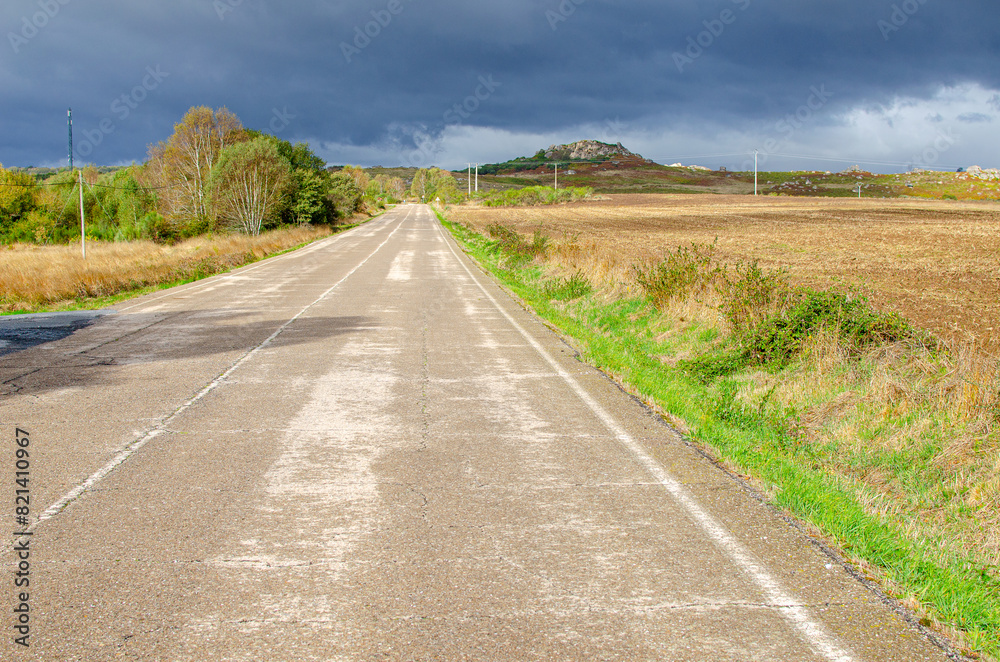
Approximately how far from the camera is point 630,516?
4.71 meters

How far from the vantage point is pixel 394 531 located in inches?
174

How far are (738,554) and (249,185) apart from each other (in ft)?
160

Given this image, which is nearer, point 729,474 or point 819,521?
point 819,521

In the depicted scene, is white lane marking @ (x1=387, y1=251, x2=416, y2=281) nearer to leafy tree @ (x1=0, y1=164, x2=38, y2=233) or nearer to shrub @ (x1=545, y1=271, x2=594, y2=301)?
shrub @ (x1=545, y1=271, x2=594, y2=301)

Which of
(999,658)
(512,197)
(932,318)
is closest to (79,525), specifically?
(999,658)

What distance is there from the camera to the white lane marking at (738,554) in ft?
10.7

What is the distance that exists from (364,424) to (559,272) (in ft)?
45.4

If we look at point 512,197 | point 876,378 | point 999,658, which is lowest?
point 999,658

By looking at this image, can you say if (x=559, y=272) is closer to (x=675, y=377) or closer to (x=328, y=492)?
(x=675, y=377)

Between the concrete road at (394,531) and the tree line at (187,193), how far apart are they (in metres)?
43.4

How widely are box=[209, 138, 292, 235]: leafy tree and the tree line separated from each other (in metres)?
0.07

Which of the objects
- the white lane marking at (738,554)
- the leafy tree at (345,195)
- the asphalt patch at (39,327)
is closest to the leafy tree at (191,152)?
the leafy tree at (345,195)

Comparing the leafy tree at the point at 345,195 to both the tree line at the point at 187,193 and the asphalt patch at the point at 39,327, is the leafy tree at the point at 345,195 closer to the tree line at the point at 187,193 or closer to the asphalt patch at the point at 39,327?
the tree line at the point at 187,193

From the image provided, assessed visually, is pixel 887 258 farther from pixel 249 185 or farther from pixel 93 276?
pixel 249 185
